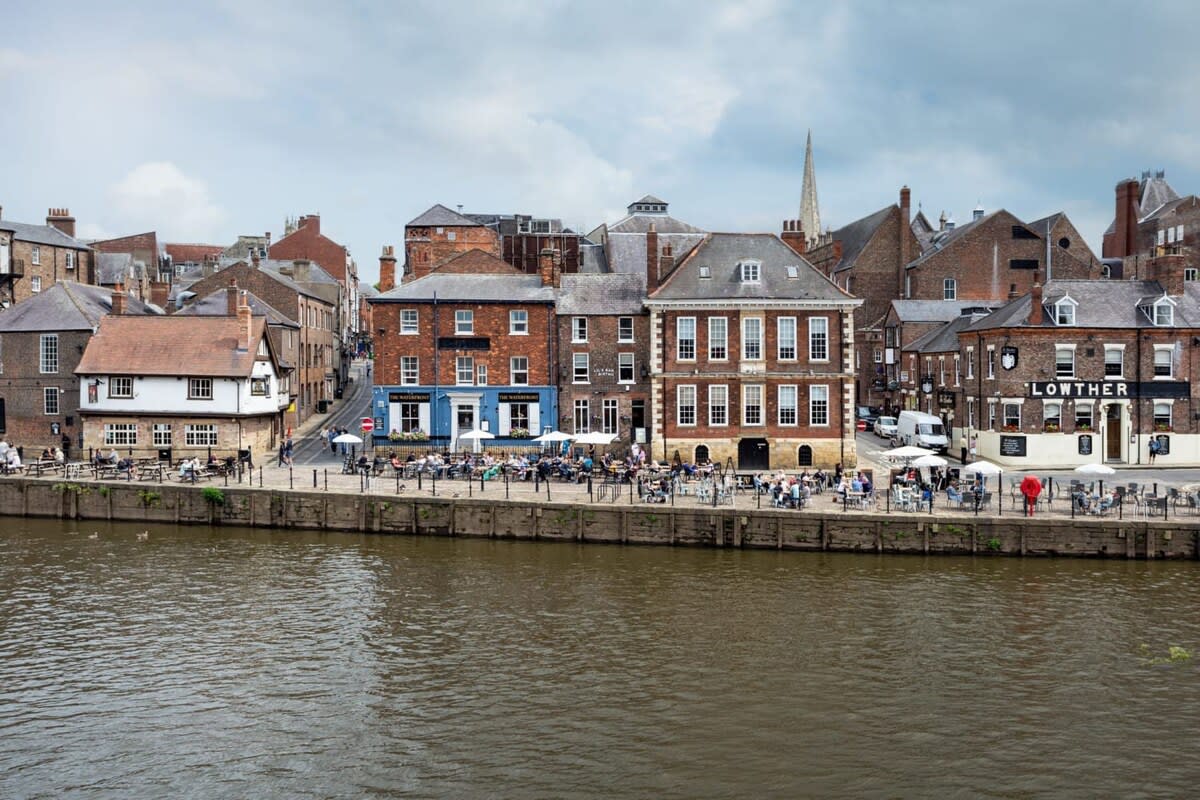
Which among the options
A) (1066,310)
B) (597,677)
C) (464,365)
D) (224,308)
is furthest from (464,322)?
(597,677)

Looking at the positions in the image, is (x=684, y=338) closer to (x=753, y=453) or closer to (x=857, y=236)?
(x=753, y=453)

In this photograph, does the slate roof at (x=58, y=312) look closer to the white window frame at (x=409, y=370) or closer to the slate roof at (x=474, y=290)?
the slate roof at (x=474, y=290)

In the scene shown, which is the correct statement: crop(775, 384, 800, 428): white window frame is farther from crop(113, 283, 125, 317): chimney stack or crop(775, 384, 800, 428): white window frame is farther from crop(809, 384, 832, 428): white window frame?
crop(113, 283, 125, 317): chimney stack

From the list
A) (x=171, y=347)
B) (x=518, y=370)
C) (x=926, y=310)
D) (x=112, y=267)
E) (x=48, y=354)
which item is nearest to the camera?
(x=171, y=347)

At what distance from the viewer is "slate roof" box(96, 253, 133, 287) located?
278 ft

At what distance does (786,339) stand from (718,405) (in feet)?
15.1

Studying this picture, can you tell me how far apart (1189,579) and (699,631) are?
16.5 metres

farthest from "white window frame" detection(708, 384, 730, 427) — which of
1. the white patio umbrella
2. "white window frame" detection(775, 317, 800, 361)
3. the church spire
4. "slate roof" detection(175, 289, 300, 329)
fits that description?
the church spire

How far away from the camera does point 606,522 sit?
1464 inches

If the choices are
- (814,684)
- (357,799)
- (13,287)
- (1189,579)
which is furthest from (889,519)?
(13,287)

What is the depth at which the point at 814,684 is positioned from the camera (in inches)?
896

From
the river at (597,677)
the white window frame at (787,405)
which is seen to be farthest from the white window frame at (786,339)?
the river at (597,677)

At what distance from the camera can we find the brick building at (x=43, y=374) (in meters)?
53.5

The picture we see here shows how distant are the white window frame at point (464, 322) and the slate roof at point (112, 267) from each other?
144 ft
